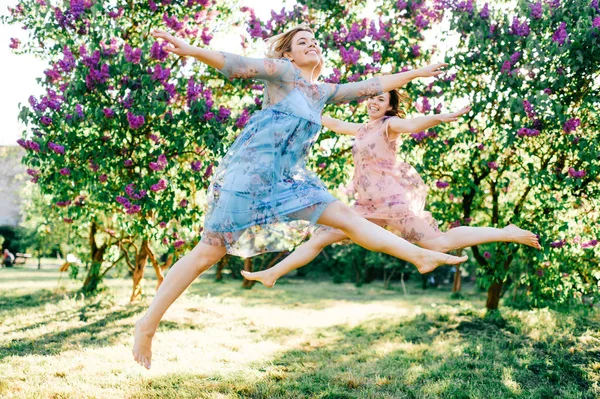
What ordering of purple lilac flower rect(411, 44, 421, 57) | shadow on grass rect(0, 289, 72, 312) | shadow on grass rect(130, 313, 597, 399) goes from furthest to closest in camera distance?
shadow on grass rect(0, 289, 72, 312)
purple lilac flower rect(411, 44, 421, 57)
shadow on grass rect(130, 313, 597, 399)

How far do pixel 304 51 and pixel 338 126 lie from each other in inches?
38.4

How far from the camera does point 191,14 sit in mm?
6715

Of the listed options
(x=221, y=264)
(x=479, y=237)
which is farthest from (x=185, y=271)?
(x=221, y=264)

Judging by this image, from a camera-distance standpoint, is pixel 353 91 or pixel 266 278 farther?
pixel 266 278

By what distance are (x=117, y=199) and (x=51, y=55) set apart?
2845 mm

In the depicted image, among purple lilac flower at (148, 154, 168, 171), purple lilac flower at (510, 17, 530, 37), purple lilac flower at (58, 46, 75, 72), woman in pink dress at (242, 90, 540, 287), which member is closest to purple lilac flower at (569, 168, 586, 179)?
purple lilac flower at (510, 17, 530, 37)

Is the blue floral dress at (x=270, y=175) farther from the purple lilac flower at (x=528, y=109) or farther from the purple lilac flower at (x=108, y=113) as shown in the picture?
the purple lilac flower at (x=528, y=109)

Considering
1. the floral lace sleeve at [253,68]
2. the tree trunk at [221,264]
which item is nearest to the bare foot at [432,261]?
the floral lace sleeve at [253,68]

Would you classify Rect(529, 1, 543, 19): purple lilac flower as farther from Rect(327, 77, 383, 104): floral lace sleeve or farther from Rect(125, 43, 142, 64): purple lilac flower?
Rect(125, 43, 142, 64): purple lilac flower

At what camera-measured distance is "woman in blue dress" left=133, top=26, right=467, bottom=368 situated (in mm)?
2666

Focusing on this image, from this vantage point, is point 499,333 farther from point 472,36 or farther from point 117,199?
point 117,199

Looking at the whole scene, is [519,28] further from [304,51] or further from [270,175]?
[270,175]

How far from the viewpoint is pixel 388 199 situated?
3758 millimetres

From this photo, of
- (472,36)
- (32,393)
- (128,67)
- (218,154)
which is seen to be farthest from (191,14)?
(32,393)
